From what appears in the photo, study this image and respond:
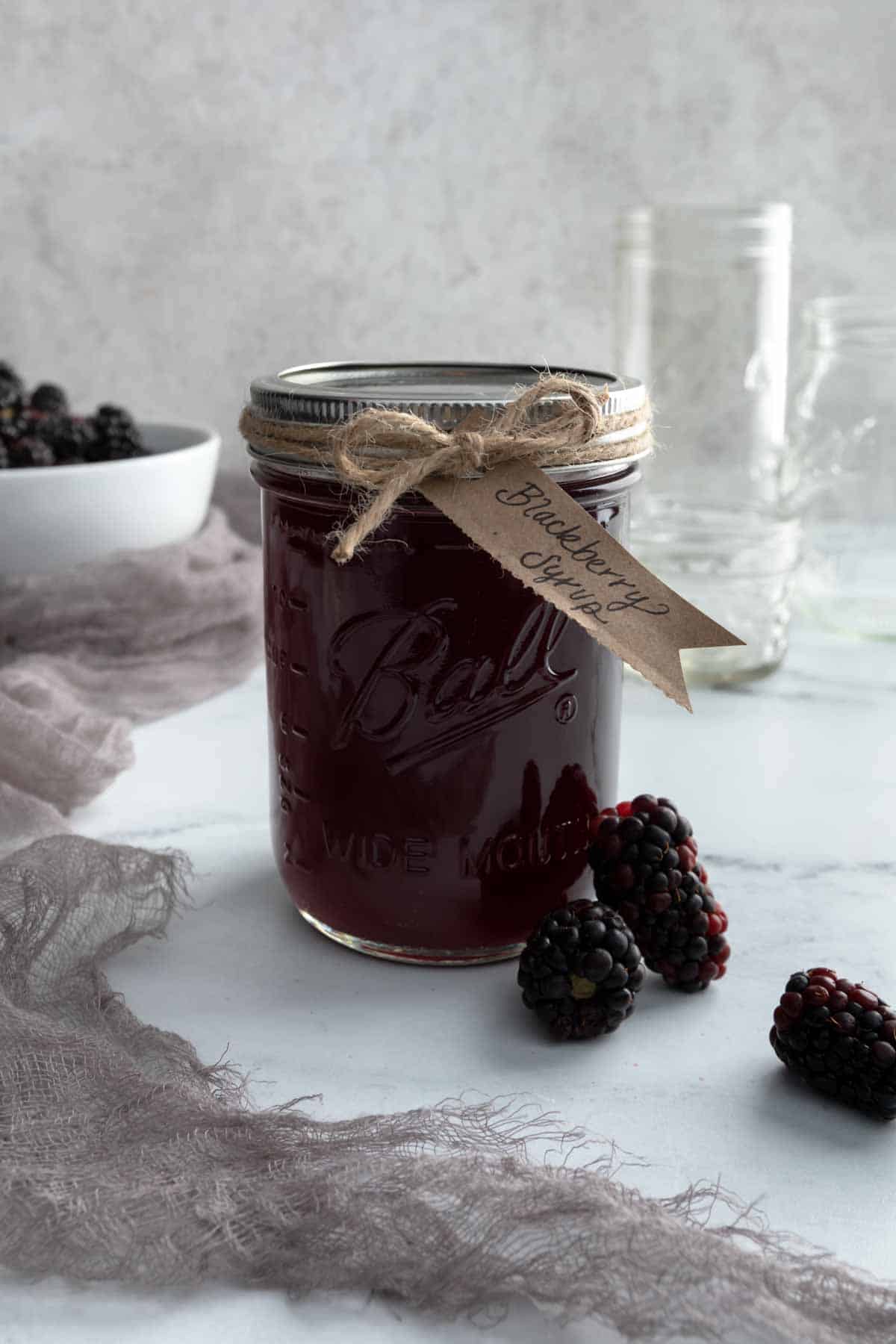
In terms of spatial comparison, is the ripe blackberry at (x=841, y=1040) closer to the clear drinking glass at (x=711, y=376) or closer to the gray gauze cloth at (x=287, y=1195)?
the gray gauze cloth at (x=287, y=1195)

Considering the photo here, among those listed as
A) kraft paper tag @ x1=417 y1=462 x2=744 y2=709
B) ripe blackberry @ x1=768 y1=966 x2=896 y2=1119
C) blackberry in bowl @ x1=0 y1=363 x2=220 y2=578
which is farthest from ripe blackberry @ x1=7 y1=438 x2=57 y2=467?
ripe blackberry @ x1=768 y1=966 x2=896 y2=1119

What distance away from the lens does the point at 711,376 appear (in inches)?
53.4

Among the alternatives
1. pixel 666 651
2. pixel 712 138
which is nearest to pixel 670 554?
pixel 712 138

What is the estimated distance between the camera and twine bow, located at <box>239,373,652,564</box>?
63 centimetres

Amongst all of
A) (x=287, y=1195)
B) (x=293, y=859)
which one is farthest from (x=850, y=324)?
(x=287, y=1195)

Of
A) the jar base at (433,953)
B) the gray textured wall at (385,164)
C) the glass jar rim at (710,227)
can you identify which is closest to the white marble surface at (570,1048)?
the jar base at (433,953)

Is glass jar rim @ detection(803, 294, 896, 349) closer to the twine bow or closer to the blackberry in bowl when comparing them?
the blackberry in bowl

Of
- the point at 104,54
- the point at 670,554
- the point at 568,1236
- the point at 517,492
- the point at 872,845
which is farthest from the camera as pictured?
the point at 104,54

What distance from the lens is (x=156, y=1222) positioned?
557mm

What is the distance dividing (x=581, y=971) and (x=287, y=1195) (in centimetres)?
18

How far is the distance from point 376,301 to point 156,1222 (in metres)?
1.19

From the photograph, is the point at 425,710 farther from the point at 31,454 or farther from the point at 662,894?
the point at 31,454

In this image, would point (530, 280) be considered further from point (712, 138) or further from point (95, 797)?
point (95, 797)

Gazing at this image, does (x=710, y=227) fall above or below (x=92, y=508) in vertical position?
above
